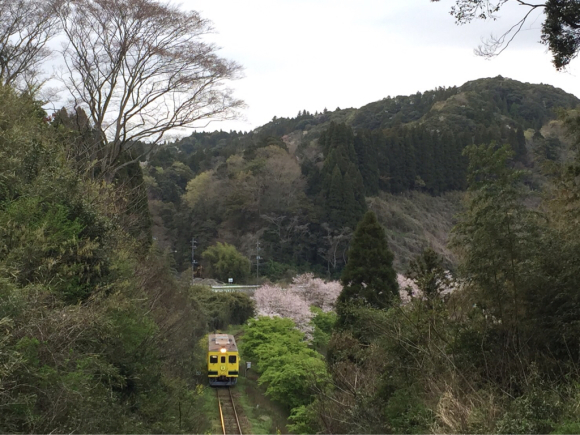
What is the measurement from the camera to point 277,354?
26.0m

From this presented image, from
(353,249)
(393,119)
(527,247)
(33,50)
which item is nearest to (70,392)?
(527,247)

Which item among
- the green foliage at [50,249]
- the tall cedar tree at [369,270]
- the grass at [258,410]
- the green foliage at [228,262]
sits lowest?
the grass at [258,410]

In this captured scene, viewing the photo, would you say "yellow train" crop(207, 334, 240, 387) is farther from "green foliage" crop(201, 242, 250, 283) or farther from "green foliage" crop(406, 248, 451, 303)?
"green foliage" crop(201, 242, 250, 283)

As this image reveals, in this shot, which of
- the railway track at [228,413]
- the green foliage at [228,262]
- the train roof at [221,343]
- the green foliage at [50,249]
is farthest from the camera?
the green foliage at [228,262]

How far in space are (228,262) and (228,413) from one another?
28.1 metres

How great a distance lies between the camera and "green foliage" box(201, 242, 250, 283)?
50.0m

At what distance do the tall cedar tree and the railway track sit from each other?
14.5 feet

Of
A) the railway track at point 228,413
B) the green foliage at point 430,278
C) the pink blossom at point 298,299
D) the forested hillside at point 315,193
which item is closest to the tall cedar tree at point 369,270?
the green foliage at point 430,278

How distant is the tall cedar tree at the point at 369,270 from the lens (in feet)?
69.3

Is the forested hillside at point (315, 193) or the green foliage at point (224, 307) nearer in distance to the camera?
the green foliage at point (224, 307)

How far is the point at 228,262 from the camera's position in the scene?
164 ft

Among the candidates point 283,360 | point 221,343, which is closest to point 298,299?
point 221,343

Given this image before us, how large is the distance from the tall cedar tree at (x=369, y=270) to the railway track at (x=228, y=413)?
14.5ft

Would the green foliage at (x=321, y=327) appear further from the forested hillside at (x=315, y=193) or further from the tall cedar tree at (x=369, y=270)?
the forested hillside at (x=315, y=193)
